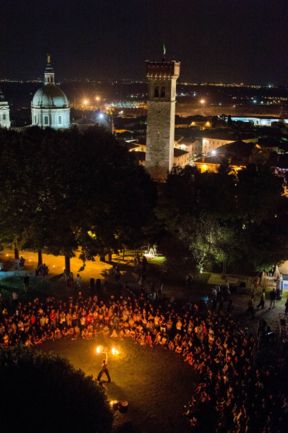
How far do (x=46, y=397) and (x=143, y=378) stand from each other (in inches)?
217

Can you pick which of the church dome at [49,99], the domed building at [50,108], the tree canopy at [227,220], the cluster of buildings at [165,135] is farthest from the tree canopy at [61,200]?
the church dome at [49,99]

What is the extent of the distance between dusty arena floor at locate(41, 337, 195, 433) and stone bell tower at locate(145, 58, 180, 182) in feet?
99.1

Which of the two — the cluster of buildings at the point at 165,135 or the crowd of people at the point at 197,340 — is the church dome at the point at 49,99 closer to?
the cluster of buildings at the point at 165,135

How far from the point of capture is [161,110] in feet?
160

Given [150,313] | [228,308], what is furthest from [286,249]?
[150,313]

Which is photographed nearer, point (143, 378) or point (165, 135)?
point (143, 378)

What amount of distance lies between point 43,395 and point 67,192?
1586 cm

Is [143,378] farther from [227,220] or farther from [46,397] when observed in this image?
[227,220]

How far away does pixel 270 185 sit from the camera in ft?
97.7

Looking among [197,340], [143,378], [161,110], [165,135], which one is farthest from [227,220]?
[161,110]

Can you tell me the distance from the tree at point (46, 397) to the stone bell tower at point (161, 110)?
35309 mm

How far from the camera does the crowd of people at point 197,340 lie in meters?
15.0

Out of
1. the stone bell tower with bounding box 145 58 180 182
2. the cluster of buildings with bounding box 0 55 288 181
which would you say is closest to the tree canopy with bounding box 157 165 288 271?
the stone bell tower with bounding box 145 58 180 182

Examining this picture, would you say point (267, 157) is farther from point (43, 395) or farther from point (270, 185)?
point (43, 395)
